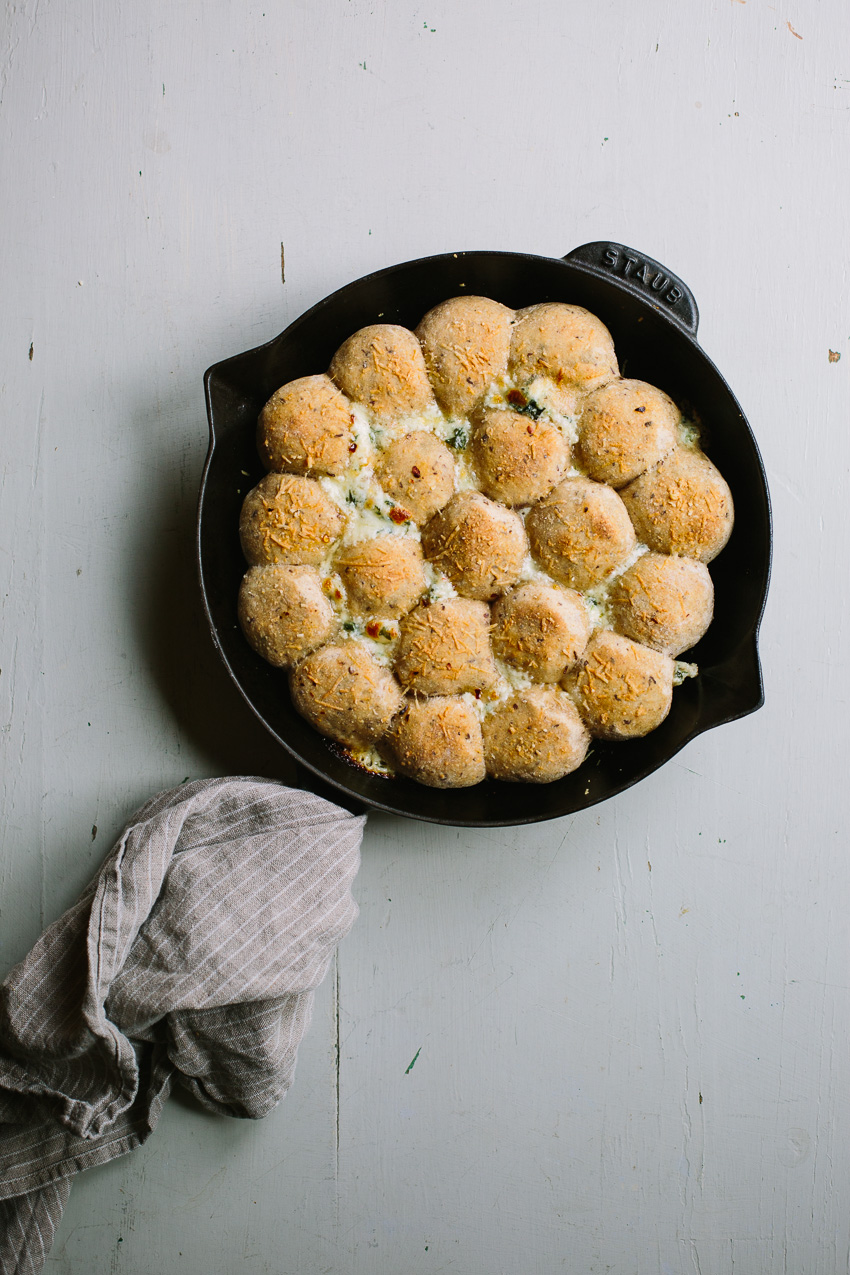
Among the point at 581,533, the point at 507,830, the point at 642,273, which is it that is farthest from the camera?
the point at 507,830

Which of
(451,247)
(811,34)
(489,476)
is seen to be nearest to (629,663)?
(489,476)

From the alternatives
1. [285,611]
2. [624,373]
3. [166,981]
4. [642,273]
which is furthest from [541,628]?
[166,981]

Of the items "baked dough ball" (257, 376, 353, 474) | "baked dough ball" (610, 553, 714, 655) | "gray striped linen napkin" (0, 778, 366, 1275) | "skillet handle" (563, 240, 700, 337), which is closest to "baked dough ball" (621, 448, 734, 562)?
"baked dough ball" (610, 553, 714, 655)

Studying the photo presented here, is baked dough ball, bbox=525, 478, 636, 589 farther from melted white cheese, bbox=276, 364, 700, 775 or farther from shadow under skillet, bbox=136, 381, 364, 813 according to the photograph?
shadow under skillet, bbox=136, 381, 364, 813

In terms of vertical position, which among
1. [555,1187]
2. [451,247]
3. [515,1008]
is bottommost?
[555,1187]

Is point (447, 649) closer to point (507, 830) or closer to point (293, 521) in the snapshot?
point (293, 521)

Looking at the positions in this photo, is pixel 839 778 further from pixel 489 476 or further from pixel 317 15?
pixel 317 15

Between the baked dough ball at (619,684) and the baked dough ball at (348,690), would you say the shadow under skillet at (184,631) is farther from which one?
the baked dough ball at (619,684)
